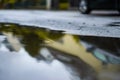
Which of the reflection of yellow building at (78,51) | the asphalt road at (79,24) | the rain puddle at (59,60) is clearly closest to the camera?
the rain puddle at (59,60)

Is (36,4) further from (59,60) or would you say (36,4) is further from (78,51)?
(59,60)

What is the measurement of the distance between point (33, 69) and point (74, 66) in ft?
2.00

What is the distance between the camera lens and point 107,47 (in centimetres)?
738

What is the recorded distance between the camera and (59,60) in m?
6.04

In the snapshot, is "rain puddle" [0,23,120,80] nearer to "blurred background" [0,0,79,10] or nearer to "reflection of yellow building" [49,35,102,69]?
"reflection of yellow building" [49,35,102,69]

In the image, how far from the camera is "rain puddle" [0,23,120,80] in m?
4.99

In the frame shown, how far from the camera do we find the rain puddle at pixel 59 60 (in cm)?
499

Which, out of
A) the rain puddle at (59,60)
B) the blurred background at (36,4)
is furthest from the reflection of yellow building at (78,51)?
the blurred background at (36,4)

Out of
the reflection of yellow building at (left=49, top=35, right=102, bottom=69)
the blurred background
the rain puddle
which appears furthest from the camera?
the blurred background

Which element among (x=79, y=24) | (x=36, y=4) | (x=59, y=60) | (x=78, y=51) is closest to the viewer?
(x=59, y=60)

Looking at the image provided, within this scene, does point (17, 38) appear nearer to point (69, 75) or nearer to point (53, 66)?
point (53, 66)

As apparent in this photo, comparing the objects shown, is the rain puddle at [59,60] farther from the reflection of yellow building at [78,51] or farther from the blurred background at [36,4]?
the blurred background at [36,4]

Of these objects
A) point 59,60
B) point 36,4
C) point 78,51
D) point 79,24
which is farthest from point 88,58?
point 36,4

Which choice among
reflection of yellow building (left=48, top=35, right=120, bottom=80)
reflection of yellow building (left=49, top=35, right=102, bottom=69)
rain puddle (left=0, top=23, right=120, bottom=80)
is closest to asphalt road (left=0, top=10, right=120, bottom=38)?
reflection of yellow building (left=49, top=35, right=102, bottom=69)
